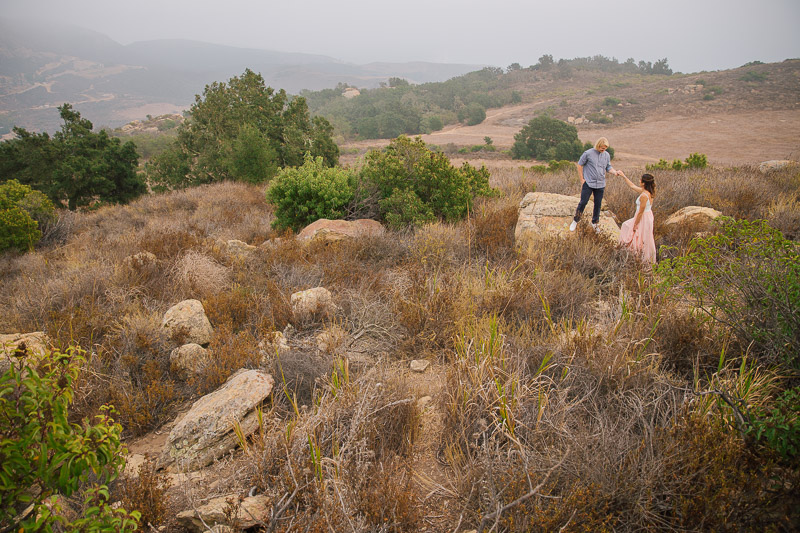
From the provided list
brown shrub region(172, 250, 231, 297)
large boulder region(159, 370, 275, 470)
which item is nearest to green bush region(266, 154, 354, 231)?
brown shrub region(172, 250, 231, 297)

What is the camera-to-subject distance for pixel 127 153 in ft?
54.3

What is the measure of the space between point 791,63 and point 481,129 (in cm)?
3665

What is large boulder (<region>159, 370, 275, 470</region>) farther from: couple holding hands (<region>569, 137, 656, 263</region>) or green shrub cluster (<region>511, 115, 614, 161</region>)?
green shrub cluster (<region>511, 115, 614, 161</region>)

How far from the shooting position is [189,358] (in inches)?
146

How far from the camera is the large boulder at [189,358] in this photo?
363 cm

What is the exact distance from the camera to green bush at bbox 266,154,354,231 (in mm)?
8148

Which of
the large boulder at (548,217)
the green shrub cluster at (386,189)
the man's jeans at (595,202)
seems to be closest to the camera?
the large boulder at (548,217)

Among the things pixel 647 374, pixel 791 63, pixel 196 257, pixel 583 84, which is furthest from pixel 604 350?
pixel 583 84

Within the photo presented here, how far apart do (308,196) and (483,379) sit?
664cm

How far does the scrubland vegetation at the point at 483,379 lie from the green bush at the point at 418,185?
195 centimetres

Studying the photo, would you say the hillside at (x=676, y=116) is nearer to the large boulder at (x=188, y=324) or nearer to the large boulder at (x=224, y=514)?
the large boulder at (x=188, y=324)

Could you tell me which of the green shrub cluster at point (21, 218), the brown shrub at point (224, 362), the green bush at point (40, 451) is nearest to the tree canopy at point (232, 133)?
the green shrub cluster at point (21, 218)

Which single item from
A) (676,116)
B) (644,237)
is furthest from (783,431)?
(676,116)

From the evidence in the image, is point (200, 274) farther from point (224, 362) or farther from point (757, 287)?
point (757, 287)
